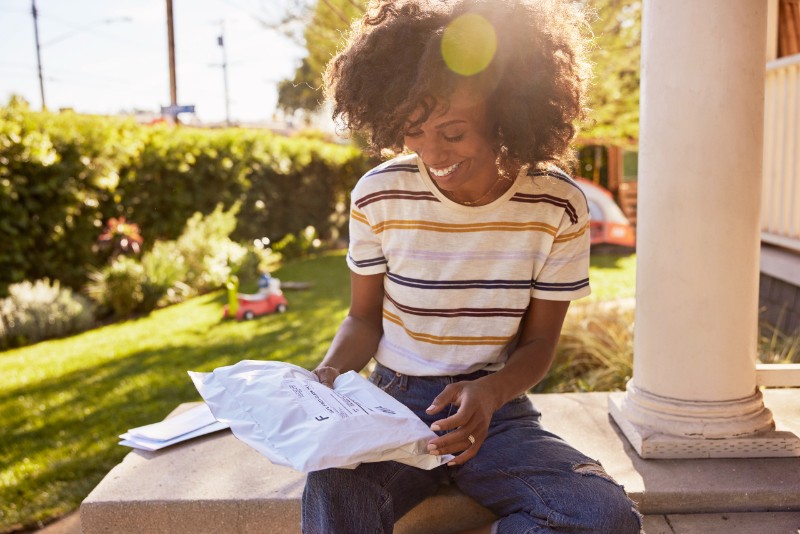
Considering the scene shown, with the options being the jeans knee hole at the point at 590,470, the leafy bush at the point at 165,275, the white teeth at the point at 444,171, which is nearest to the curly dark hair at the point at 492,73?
the white teeth at the point at 444,171

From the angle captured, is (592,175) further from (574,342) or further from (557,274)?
(557,274)

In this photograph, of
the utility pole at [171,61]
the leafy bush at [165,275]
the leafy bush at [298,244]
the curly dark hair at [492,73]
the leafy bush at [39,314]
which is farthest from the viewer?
the utility pole at [171,61]

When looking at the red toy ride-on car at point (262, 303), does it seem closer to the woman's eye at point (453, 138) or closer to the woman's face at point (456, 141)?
the woman's face at point (456, 141)

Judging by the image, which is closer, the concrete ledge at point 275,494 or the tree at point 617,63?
the concrete ledge at point 275,494

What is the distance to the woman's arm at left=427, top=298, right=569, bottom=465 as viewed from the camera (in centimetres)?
168

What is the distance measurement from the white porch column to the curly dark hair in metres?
0.52

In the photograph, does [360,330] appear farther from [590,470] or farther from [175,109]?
[175,109]

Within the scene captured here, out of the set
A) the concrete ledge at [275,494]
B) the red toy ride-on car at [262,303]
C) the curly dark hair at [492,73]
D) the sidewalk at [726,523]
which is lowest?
the red toy ride-on car at [262,303]

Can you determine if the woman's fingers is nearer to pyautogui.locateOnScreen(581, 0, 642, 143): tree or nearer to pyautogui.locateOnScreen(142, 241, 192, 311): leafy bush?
pyautogui.locateOnScreen(581, 0, 642, 143): tree

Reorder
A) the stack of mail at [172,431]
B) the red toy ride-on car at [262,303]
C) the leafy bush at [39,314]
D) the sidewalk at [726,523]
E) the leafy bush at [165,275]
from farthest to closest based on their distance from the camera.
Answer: the leafy bush at [165,275] → the red toy ride-on car at [262,303] → the leafy bush at [39,314] → the stack of mail at [172,431] → the sidewalk at [726,523]

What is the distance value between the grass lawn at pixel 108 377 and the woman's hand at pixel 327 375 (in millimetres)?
1739

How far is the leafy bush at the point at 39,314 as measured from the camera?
6375 millimetres

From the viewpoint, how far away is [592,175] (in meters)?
15.6

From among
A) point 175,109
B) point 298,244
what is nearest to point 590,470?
point 298,244
